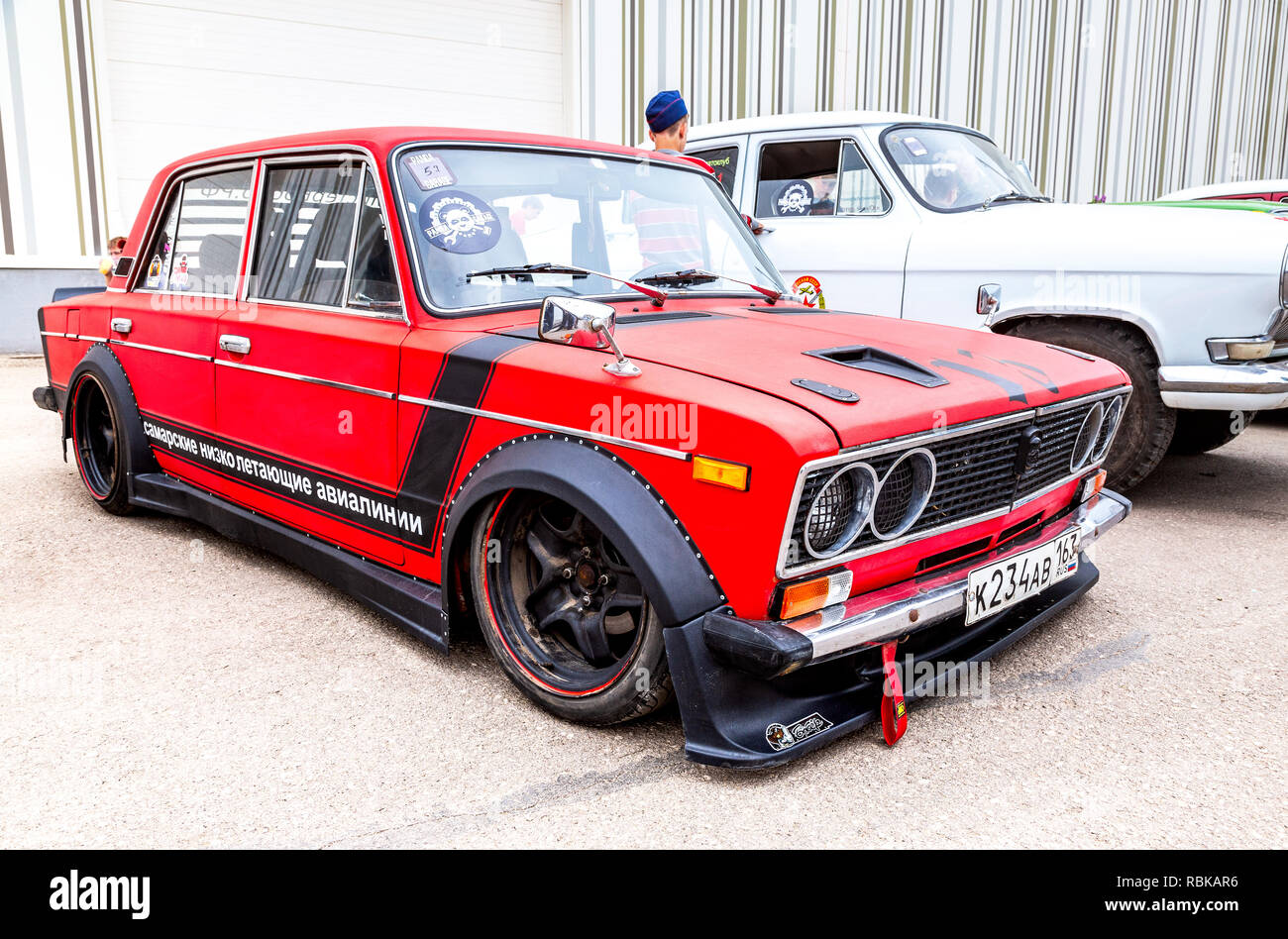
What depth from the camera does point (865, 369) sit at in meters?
2.49

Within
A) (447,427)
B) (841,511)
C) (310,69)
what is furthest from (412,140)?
(310,69)

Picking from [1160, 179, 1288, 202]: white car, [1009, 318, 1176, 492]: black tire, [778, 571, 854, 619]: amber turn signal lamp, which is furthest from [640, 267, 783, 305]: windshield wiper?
[1160, 179, 1288, 202]: white car

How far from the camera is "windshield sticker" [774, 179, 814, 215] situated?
548 cm

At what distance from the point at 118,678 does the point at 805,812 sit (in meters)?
2.05

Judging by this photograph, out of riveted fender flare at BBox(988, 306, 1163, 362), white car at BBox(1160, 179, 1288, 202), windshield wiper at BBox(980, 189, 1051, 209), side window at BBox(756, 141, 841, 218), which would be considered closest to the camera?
riveted fender flare at BBox(988, 306, 1163, 362)

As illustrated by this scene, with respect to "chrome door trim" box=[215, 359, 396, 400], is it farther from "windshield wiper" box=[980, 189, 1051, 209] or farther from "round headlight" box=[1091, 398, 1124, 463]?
"windshield wiper" box=[980, 189, 1051, 209]

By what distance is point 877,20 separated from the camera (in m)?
13.1

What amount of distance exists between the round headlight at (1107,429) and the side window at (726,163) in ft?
9.93

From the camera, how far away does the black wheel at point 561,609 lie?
8.00 ft

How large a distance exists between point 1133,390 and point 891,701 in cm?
293

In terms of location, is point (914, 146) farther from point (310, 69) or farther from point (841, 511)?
point (310, 69)

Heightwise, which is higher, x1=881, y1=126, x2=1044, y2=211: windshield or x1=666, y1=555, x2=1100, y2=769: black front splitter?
x1=881, y1=126, x2=1044, y2=211: windshield

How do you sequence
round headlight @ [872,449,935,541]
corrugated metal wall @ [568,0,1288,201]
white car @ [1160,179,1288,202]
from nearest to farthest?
round headlight @ [872,449,935,541] < white car @ [1160,179,1288,202] < corrugated metal wall @ [568,0,1288,201]

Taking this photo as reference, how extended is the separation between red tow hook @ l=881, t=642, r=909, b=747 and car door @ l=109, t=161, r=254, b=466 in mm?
2660
